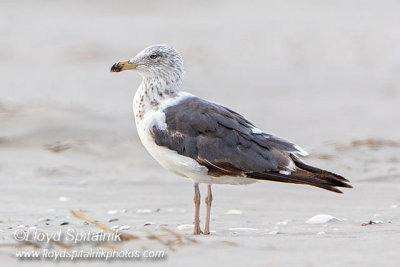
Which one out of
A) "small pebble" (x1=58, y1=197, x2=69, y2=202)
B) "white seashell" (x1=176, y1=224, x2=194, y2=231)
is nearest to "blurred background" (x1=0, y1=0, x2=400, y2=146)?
"small pebble" (x1=58, y1=197, x2=69, y2=202)

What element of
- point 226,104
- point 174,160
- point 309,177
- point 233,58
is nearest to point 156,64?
point 174,160

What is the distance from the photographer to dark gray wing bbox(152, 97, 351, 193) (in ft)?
19.4

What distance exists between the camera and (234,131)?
6098mm

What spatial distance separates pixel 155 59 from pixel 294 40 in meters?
13.6

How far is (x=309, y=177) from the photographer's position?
18.9 ft

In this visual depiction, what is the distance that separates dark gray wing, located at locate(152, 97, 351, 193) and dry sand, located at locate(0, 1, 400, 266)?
448 millimetres

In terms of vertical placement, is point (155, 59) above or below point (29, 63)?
below

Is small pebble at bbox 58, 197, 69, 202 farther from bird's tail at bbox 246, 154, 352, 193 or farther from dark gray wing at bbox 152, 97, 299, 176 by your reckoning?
bird's tail at bbox 246, 154, 352, 193

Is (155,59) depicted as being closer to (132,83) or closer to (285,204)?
(285,204)

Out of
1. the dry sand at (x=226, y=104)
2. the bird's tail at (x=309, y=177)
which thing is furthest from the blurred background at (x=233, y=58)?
the bird's tail at (x=309, y=177)

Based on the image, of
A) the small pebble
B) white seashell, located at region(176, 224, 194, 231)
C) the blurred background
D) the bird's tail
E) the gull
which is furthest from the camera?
the blurred background

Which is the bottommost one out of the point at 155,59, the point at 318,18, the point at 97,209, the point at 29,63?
the point at 97,209

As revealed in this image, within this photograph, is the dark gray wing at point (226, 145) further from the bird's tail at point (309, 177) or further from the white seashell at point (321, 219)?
the white seashell at point (321, 219)

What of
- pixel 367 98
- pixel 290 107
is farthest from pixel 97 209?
pixel 367 98
